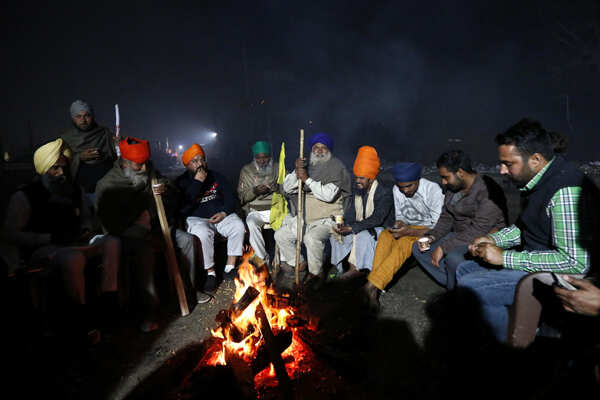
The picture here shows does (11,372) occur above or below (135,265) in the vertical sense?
below

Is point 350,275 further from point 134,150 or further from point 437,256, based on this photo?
point 134,150

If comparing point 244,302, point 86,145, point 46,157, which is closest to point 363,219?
point 244,302

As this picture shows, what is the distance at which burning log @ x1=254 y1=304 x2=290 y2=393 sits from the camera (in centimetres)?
244

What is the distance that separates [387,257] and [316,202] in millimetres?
1658

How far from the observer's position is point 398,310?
4074mm

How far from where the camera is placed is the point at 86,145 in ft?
16.1

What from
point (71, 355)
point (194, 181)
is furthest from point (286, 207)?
point (71, 355)

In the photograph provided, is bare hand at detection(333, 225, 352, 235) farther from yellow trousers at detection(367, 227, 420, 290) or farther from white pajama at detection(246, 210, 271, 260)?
white pajama at detection(246, 210, 271, 260)

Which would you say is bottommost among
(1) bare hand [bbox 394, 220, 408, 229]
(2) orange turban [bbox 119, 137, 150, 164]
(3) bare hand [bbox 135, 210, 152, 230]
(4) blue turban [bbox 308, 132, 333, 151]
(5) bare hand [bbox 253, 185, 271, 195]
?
(1) bare hand [bbox 394, 220, 408, 229]

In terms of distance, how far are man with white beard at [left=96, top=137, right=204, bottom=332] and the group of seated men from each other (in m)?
0.02

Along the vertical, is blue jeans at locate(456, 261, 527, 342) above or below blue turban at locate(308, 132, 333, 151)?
below

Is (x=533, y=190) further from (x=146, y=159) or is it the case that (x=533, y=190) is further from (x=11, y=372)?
(x=11, y=372)

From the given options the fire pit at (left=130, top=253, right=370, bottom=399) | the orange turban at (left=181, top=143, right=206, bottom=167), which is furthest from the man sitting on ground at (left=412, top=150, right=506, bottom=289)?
the orange turban at (left=181, top=143, right=206, bottom=167)

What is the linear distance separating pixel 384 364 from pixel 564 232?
7.06 ft
